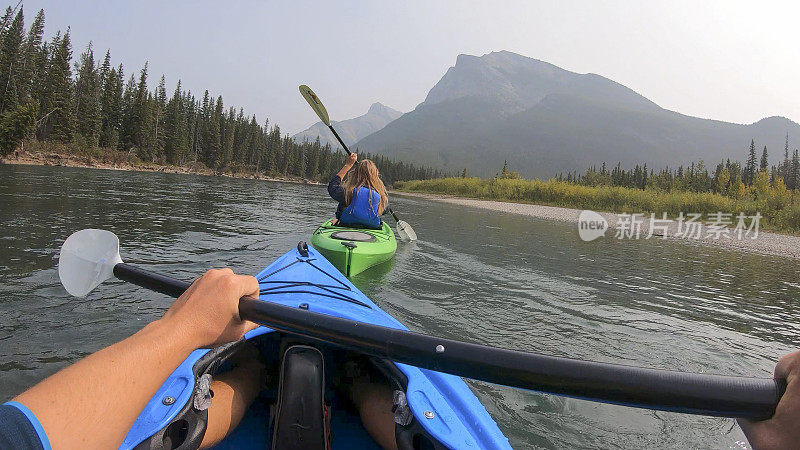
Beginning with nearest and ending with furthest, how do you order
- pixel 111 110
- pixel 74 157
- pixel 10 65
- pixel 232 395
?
pixel 232 395 < pixel 74 157 < pixel 10 65 < pixel 111 110

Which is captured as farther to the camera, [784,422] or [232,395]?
[232,395]

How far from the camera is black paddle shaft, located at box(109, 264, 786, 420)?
3.34 feet

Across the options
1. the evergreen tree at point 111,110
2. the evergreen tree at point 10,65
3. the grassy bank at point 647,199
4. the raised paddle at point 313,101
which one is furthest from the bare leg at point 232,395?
the evergreen tree at point 111,110

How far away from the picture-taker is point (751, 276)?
1072 centimetres

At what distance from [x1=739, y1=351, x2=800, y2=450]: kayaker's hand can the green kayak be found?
601cm

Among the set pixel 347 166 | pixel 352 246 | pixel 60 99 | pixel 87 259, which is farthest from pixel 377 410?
pixel 60 99

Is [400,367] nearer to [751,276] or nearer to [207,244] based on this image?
[207,244]

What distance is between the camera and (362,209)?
26.8 ft

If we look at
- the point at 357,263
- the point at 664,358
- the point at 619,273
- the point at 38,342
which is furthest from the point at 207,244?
the point at 619,273

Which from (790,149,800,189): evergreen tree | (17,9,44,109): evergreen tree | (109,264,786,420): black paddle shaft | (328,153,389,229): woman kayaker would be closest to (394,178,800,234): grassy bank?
(790,149,800,189): evergreen tree

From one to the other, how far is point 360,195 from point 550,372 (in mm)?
6949

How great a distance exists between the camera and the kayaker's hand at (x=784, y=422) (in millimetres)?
879

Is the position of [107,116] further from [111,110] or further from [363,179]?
[363,179]

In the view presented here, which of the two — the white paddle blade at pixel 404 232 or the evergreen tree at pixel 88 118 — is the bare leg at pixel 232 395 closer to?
the white paddle blade at pixel 404 232
